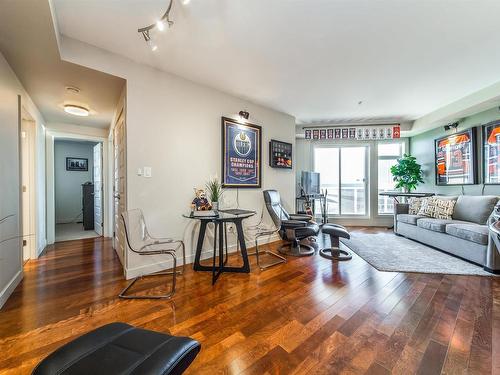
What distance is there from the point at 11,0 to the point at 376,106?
15.6ft

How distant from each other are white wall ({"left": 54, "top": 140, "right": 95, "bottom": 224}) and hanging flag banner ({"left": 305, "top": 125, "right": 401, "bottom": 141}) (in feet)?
21.0

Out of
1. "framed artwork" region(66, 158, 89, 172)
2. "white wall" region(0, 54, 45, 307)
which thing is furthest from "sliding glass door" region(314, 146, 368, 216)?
"framed artwork" region(66, 158, 89, 172)

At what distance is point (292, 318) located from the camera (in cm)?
171

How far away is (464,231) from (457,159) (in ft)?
6.68

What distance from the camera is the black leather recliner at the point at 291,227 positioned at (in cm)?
316

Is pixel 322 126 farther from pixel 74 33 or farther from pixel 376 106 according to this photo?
pixel 74 33

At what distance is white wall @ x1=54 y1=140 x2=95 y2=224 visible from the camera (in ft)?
19.4

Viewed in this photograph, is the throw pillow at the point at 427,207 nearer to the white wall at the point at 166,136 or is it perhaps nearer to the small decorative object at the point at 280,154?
the small decorative object at the point at 280,154

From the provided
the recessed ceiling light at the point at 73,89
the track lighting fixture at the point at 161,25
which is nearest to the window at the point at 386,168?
the track lighting fixture at the point at 161,25

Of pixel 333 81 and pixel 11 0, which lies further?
pixel 333 81

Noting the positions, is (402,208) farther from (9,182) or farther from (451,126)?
(9,182)

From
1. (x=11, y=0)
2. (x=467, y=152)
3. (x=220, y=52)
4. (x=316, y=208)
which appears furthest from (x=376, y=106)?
→ (x=11, y=0)

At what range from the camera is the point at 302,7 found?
1.77 metres

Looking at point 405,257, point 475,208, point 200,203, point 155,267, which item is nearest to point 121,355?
point 155,267
